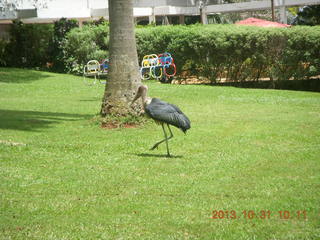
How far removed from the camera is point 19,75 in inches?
958

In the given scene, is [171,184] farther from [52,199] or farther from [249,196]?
[52,199]

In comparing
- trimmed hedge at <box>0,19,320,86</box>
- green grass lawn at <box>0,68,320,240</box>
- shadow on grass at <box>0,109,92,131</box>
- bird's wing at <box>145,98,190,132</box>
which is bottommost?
green grass lawn at <box>0,68,320,240</box>

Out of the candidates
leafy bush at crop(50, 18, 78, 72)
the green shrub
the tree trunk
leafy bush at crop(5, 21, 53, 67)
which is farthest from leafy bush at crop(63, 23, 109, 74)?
the tree trunk

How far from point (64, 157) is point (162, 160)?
62.3 inches

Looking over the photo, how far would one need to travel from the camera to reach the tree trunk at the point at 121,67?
12.4 m

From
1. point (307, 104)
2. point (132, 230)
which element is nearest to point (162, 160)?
point (132, 230)

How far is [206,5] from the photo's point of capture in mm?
41719

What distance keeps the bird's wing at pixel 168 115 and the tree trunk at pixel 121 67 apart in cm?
319

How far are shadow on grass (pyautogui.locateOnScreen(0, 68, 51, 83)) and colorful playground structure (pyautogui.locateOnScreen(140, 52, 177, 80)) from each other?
430 centimetres

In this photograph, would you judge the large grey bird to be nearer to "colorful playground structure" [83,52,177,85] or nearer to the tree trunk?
the tree trunk

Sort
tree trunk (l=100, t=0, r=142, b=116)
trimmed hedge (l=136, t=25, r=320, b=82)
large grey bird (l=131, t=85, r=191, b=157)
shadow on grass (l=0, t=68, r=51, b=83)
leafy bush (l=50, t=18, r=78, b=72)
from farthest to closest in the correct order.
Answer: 1. leafy bush (l=50, t=18, r=78, b=72)
2. shadow on grass (l=0, t=68, r=51, b=83)
3. trimmed hedge (l=136, t=25, r=320, b=82)
4. tree trunk (l=100, t=0, r=142, b=116)
5. large grey bird (l=131, t=85, r=191, b=157)

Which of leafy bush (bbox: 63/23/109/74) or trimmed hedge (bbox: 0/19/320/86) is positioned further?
leafy bush (bbox: 63/23/109/74)

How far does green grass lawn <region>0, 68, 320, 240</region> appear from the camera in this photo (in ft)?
19.4

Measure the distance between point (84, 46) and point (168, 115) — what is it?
17.5 metres
